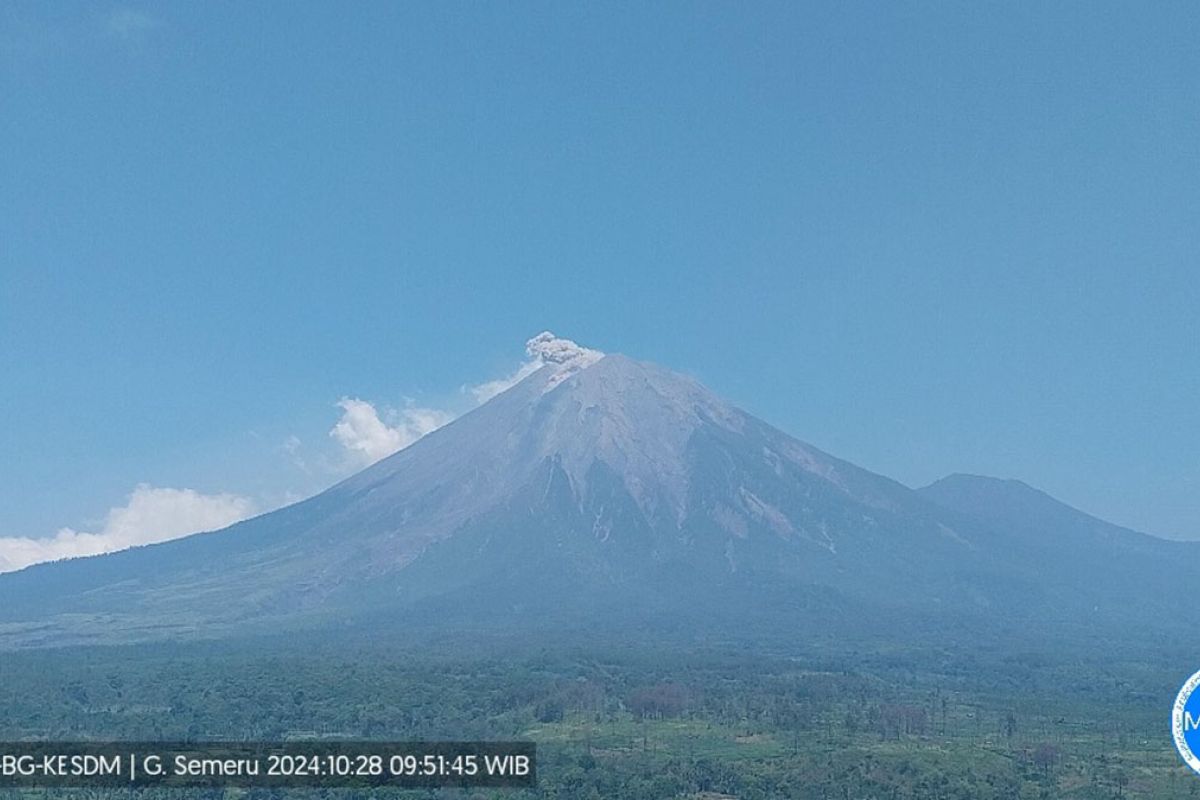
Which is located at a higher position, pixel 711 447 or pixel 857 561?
pixel 711 447

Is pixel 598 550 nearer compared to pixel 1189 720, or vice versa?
pixel 1189 720

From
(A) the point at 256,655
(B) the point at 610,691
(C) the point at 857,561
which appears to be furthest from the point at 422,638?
(C) the point at 857,561

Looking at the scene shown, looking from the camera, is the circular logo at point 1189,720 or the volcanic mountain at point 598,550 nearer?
the circular logo at point 1189,720

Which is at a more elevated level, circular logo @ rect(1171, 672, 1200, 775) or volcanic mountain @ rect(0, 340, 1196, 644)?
volcanic mountain @ rect(0, 340, 1196, 644)

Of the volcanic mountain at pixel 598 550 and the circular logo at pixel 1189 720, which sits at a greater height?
the volcanic mountain at pixel 598 550

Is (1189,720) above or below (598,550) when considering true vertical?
below

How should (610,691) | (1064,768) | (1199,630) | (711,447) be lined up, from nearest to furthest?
(1064,768) → (610,691) → (1199,630) → (711,447)

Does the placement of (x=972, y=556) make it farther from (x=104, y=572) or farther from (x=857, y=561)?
(x=104, y=572)

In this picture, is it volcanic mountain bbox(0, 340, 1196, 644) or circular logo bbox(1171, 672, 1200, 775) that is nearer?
circular logo bbox(1171, 672, 1200, 775)
